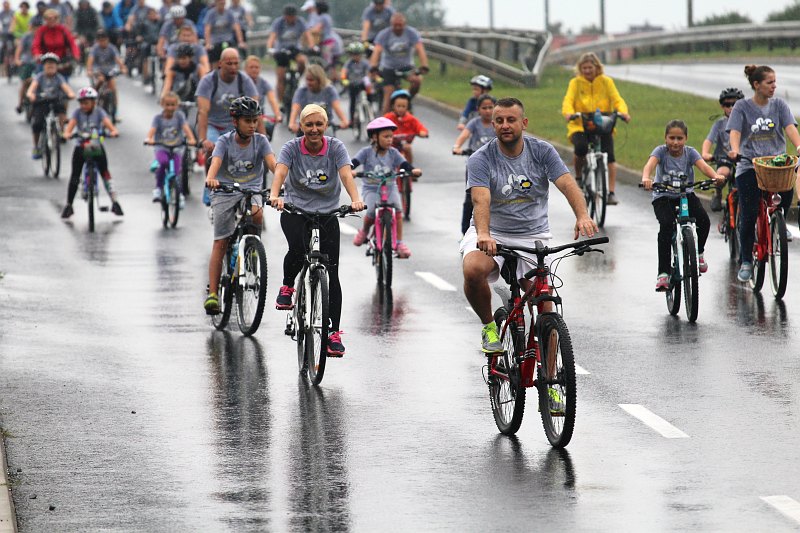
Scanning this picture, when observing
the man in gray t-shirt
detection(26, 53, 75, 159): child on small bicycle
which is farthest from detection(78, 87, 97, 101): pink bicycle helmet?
the man in gray t-shirt

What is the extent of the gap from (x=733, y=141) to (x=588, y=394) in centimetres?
460

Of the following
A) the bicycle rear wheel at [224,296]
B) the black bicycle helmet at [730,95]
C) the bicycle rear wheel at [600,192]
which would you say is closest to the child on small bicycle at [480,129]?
the bicycle rear wheel at [600,192]

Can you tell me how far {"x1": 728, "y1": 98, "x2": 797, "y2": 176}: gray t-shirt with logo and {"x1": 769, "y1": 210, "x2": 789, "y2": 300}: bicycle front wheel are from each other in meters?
0.65

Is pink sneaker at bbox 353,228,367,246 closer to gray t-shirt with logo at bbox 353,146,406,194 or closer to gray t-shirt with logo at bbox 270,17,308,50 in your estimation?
gray t-shirt with logo at bbox 353,146,406,194

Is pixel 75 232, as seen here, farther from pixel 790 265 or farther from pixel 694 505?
pixel 694 505

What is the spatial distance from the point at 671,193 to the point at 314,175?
126 inches

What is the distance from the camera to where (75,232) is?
2080 centimetres

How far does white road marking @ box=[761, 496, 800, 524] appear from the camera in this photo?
7840 millimetres

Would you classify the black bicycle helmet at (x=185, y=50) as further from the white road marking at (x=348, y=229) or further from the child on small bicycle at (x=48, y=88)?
the white road marking at (x=348, y=229)

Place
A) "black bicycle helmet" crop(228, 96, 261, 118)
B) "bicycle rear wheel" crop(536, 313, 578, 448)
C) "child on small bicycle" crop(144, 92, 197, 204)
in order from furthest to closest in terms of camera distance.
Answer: "child on small bicycle" crop(144, 92, 197, 204), "black bicycle helmet" crop(228, 96, 261, 118), "bicycle rear wheel" crop(536, 313, 578, 448)

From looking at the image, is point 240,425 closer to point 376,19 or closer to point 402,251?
point 402,251

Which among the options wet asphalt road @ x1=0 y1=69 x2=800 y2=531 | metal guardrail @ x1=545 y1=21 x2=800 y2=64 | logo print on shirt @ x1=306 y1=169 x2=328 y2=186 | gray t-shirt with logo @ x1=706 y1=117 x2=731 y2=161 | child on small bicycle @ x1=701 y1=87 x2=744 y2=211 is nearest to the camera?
wet asphalt road @ x1=0 y1=69 x2=800 y2=531

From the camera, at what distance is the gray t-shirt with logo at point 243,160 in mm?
13695

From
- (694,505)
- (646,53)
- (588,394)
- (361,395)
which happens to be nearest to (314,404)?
(361,395)
